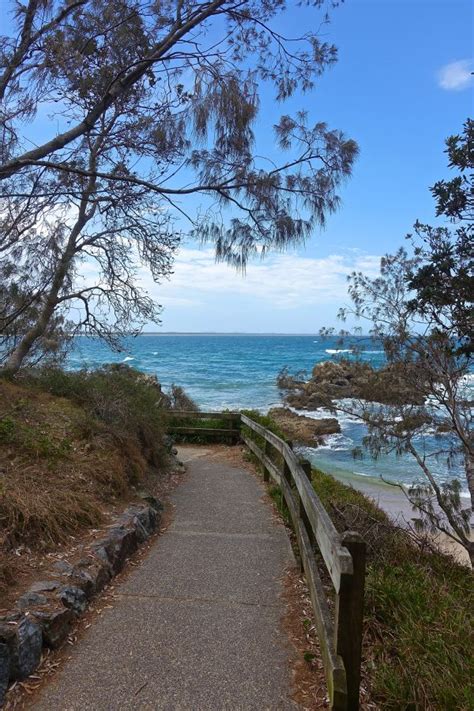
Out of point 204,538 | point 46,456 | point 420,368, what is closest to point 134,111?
point 46,456

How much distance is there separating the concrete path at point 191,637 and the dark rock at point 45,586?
404 millimetres

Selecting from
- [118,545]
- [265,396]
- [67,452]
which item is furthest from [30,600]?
[265,396]

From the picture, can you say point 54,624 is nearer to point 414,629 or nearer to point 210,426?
point 414,629

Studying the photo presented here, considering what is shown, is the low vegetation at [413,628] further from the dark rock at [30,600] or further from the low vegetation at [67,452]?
the low vegetation at [67,452]

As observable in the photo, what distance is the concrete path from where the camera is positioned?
9.59ft

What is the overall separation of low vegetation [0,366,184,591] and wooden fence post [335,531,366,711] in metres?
2.32

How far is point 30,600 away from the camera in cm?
346

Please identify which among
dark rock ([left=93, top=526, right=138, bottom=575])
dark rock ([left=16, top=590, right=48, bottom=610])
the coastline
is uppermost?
dark rock ([left=16, top=590, right=48, bottom=610])

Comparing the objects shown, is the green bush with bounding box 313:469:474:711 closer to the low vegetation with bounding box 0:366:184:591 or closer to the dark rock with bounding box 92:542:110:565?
the dark rock with bounding box 92:542:110:565

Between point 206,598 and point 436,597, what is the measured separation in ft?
5.95

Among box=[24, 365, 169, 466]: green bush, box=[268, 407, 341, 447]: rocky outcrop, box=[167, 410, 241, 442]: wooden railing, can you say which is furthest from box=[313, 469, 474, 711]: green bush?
box=[268, 407, 341, 447]: rocky outcrop

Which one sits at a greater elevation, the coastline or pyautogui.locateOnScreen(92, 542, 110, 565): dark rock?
pyautogui.locateOnScreen(92, 542, 110, 565): dark rock

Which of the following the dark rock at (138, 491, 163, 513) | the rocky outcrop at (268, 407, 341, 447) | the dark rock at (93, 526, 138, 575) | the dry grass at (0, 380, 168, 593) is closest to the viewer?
the dry grass at (0, 380, 168, 593)

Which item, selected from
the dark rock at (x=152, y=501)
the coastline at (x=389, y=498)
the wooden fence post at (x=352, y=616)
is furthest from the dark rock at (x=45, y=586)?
the coastline at (x=389, y=498)
